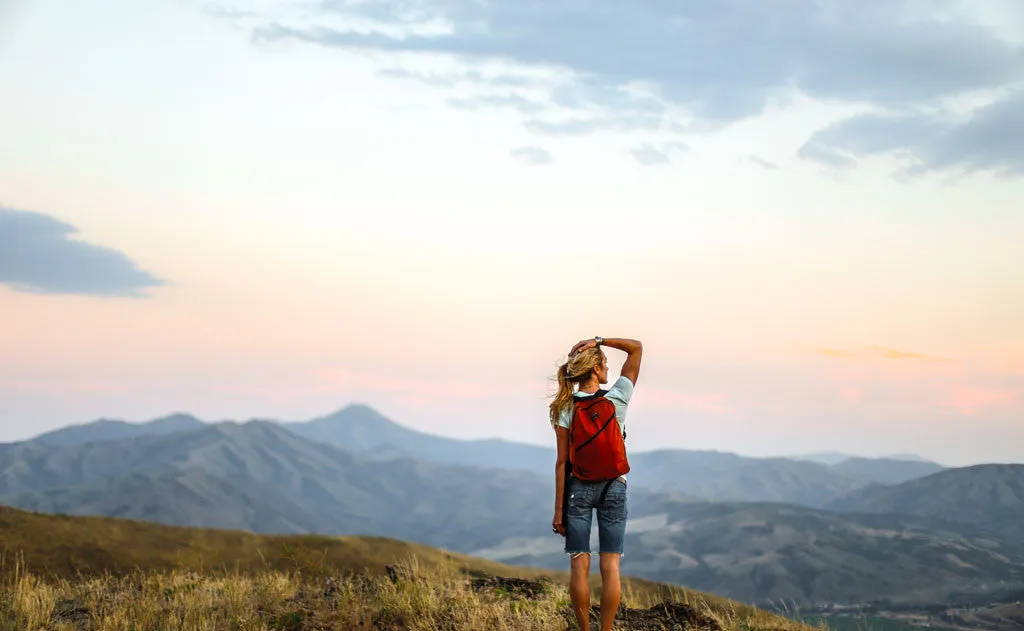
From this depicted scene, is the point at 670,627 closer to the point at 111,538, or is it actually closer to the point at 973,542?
the point at 111,538

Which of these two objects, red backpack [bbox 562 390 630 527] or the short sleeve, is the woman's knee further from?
the short sleeve

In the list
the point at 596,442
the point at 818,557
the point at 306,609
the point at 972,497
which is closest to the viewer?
the point at 596,442

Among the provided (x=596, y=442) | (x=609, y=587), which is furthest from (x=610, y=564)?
(x=596, y=442)

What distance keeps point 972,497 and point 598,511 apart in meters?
161

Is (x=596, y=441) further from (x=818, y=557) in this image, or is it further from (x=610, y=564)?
(x=818, y=557)

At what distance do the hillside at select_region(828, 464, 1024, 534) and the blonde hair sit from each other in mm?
133142

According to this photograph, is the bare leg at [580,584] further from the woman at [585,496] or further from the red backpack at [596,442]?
the red backpack at [596,442]

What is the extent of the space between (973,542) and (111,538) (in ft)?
350

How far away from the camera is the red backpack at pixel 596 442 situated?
781 cm

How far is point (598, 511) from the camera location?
8000 mm

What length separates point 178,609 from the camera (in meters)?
10.6

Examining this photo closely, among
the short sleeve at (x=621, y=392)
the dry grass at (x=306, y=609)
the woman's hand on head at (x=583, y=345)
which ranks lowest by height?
the dry grass at (x=306, y=609)

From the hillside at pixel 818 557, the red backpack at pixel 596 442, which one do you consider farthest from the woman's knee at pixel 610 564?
the hillside at pixel 818 557

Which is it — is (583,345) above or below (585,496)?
above
